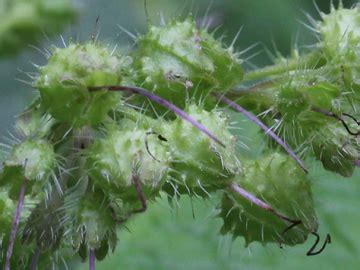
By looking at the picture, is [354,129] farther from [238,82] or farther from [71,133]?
[71,133]

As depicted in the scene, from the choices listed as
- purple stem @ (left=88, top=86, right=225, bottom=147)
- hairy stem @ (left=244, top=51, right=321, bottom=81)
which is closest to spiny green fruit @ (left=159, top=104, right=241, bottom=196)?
purple stem @ (left=88, top=86, right=225, bottom=147)

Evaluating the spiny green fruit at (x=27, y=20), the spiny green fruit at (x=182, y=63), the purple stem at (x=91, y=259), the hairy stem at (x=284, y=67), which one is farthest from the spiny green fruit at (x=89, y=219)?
the spiny green fruit at (x=27, y=20)

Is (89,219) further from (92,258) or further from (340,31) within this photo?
(340,31)

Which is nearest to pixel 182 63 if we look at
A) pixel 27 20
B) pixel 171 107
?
pixel 171 107

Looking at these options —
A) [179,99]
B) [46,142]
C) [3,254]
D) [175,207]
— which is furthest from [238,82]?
[3,254]

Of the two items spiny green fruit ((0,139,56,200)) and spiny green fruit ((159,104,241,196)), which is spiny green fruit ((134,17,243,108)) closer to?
spiny green fruit ((159,104,241,196))
